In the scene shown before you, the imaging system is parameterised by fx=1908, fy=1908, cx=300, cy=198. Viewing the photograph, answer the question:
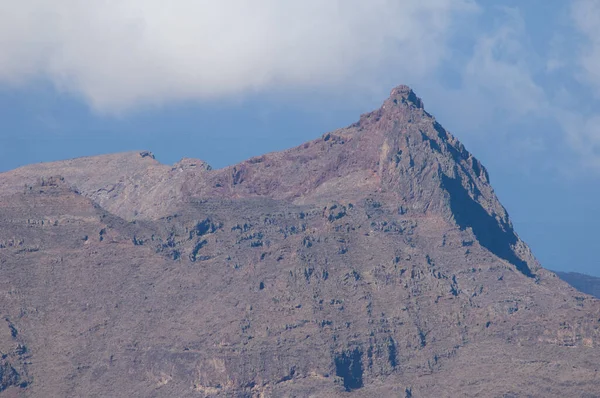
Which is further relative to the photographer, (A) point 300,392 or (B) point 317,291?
(B) point 317,291

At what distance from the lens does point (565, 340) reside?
19012cm

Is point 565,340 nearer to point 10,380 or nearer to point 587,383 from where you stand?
point 587,383

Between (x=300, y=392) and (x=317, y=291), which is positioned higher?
(x=317, y=291)

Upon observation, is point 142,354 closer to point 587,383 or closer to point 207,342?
point 207,342

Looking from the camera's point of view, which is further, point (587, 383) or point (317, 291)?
point (317, 291)

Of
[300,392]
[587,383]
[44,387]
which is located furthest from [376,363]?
[44,387]

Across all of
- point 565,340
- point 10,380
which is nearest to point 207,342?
point 10,380

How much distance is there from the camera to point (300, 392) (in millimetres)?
187750

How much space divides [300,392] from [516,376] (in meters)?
21.2

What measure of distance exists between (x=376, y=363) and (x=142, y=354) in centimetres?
2447

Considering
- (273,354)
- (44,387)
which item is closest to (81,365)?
(44,387)

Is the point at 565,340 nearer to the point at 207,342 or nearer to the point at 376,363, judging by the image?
the point at 376,363

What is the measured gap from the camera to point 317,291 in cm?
19975

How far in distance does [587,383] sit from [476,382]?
1121 centimetres
